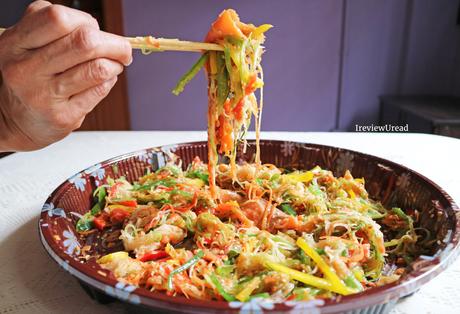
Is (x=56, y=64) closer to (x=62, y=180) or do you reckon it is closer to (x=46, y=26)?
(x=46, y=26)

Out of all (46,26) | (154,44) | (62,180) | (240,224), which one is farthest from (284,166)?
(46,26)

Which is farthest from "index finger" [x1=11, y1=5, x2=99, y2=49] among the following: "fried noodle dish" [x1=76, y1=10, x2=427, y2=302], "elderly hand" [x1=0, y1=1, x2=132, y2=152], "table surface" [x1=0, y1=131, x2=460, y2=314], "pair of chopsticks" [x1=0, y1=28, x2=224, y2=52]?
"table surface" [x1=0, y1=131, x2=460, y2=314]

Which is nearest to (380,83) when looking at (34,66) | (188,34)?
(188,34)

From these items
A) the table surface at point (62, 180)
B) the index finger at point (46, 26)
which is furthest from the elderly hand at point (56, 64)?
the table surface at point (62, 180)

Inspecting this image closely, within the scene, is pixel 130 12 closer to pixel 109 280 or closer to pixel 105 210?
pixel 105 210

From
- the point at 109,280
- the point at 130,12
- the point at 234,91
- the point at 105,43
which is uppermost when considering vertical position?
the point at 130,12

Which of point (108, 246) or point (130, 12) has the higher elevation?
point (130, 12)

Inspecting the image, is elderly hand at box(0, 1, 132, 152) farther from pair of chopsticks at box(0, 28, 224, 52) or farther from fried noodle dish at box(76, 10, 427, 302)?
fried noodle dish at box(76, 10, 427, 302)

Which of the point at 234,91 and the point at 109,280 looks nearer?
the point at 109,280
